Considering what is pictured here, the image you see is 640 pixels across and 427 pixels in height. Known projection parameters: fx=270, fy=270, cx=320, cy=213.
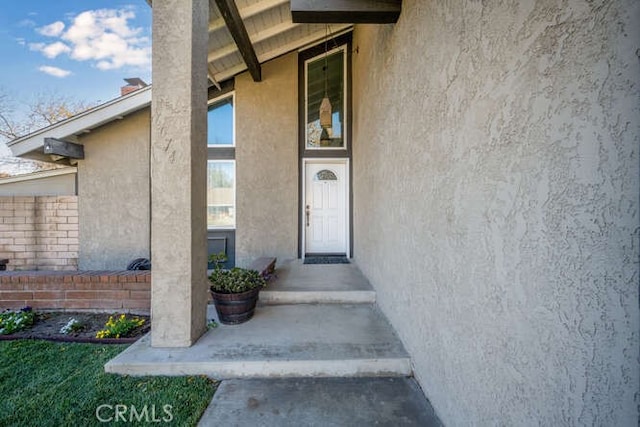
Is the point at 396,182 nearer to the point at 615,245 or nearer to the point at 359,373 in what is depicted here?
the point at 359,373

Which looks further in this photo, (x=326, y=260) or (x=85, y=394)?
(x=326, y=260)

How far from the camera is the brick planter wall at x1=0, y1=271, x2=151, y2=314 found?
3551mm

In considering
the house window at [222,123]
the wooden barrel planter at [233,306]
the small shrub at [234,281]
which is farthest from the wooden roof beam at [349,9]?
the house window at [222,123]

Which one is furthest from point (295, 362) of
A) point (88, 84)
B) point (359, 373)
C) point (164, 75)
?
point (88, 84)

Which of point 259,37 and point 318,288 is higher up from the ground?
point 259,37

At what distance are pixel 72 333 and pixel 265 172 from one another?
3913 mm

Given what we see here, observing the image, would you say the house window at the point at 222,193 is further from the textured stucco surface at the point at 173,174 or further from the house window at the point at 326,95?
the textured stucco surface at the point at 173,174

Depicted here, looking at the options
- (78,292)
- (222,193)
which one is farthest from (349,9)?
(78,292)

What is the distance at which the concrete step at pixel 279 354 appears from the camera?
2330mm

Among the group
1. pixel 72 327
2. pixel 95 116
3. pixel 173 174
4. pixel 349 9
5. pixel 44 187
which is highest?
pixel 349 9

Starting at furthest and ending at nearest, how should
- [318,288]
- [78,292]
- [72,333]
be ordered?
[318,288], [78,292], [72,333]

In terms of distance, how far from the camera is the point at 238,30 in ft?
13.6

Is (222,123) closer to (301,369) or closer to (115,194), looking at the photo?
(115,194)

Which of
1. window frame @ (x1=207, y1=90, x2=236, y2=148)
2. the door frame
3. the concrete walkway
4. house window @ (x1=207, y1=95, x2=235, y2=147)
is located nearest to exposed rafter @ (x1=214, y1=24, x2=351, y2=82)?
window frame @ (x1=207, y1=90, x2=236, y2=148)
